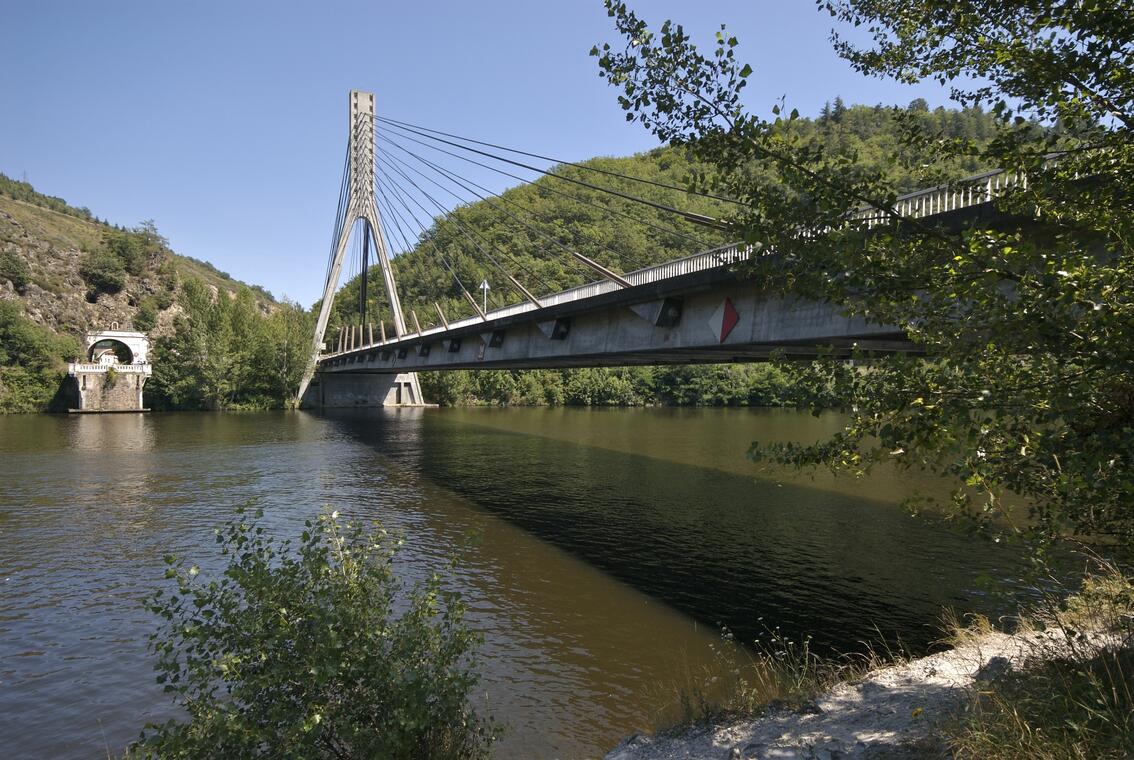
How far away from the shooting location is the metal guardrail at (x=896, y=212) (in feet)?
20.7

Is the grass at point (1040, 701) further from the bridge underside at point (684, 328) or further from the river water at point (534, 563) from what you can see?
the bridge underside at point (684, 328)

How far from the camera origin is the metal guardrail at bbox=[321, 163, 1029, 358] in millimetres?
6312

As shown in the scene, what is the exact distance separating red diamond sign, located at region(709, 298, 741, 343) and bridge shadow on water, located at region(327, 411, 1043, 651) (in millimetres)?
6178

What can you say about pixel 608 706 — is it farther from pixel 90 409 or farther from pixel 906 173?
pixel 90 409

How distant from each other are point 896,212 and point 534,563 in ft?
46.8

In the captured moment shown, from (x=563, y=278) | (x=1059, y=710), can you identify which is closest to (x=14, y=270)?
(x=563, y=278)

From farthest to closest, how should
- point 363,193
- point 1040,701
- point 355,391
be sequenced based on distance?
point 355,391 < point 363,193 < point 1040,701

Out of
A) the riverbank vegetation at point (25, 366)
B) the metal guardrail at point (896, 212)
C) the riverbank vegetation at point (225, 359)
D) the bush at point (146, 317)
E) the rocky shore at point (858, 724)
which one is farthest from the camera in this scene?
the bush at point (146, 317)

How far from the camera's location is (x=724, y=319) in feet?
61.0

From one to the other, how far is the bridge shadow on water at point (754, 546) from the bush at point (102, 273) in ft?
347

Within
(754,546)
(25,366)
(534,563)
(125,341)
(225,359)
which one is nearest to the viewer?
(534,563)

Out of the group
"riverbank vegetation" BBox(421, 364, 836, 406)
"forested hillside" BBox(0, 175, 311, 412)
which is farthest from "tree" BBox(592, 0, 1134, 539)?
"riverbank vegetation" BBox(421, 364, 836, 406)

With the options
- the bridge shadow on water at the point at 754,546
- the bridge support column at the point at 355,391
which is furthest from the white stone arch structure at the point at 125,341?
the bridge shadow on water at the point at 754,546

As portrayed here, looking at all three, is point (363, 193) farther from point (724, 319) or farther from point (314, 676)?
point (314, 676)
